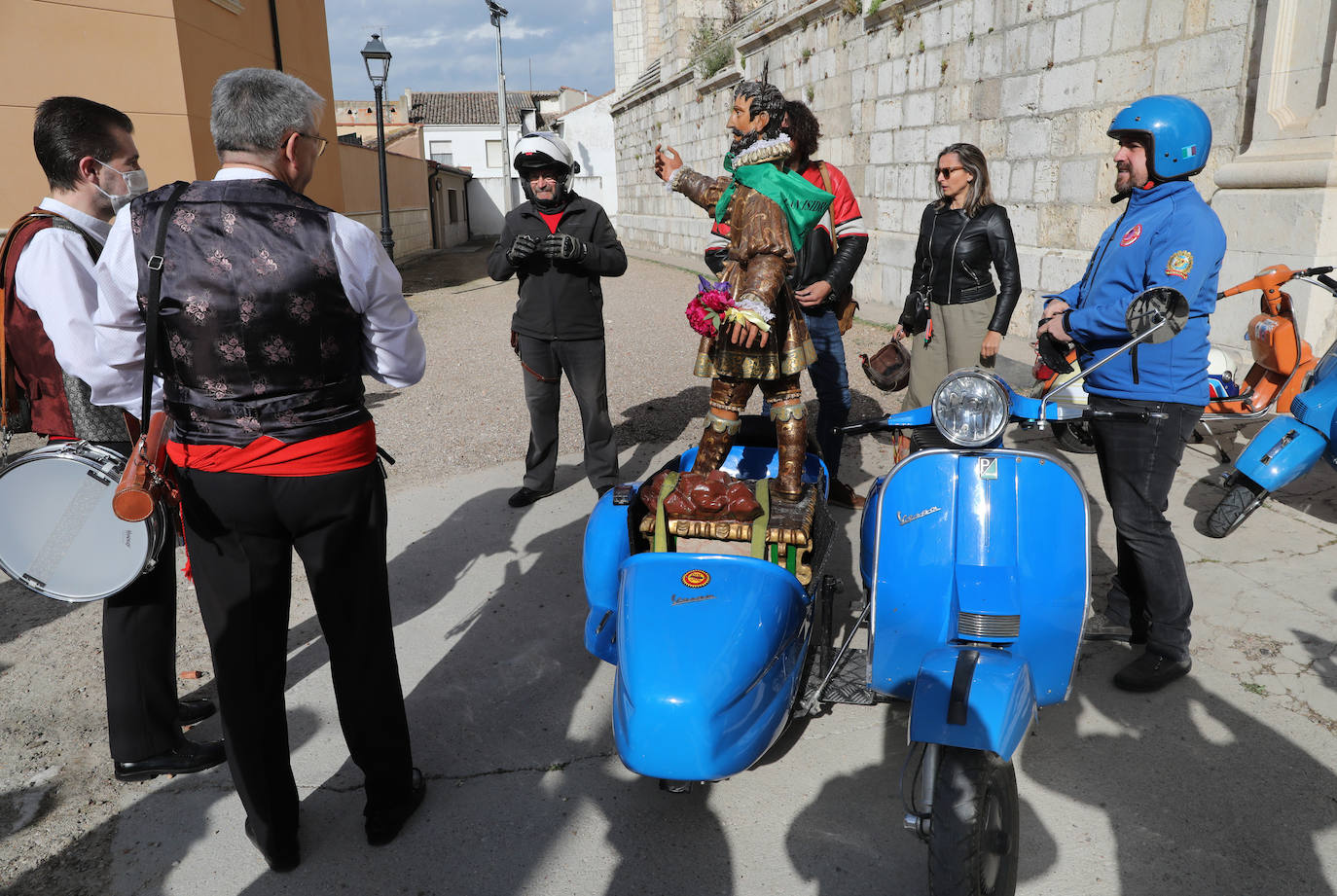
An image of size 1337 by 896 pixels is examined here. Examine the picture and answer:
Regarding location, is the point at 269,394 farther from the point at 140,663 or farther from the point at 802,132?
the point at 802,132

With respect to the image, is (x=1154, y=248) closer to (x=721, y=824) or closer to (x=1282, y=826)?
(x=1282, y=826)

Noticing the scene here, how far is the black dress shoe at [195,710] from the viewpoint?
3131 mm

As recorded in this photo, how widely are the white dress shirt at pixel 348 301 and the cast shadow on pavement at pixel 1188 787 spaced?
7.05 feet

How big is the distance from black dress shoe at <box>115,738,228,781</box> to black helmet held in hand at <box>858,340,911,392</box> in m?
3.17

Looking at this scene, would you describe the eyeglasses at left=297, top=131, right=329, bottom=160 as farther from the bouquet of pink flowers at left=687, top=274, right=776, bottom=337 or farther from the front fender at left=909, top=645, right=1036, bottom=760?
the front fender at left=909, top=645, right=1036, bottom=760

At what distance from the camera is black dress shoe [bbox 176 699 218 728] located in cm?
313

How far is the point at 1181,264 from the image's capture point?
2.83 meters

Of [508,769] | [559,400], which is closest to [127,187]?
[508,769]

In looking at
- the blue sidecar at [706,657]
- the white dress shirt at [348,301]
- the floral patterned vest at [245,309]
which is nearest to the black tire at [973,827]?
the blue sidecar at [706,657]

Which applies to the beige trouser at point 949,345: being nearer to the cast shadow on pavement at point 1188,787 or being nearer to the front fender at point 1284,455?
the front fender at point 1284,455

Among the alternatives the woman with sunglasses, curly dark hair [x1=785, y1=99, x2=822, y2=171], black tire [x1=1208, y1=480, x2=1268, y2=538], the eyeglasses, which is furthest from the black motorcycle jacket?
black tire [x1=1208, y1=480, x2=1268, y2=538]

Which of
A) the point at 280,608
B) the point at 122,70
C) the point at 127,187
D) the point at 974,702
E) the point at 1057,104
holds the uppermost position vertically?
the point at 122,70

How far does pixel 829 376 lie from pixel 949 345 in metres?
0.70

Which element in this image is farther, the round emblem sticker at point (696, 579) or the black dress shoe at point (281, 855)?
the round emblem sticker at point (696, 579)
